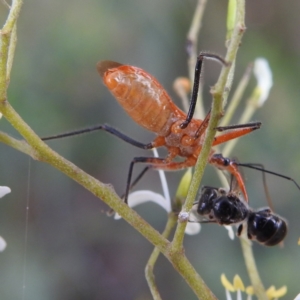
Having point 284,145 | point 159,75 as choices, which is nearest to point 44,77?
point 159,75

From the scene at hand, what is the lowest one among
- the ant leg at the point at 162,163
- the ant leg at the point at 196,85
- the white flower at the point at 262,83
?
the ant leg at the point at 162,163

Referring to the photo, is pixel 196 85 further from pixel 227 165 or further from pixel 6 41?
pixel 6 41

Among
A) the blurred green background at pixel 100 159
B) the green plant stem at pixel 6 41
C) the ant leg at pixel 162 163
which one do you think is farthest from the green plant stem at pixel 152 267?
the blurred green background at pixel 100 159

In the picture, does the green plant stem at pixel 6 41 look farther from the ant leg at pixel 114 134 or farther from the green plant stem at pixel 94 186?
the ant leg at pixel 114 134

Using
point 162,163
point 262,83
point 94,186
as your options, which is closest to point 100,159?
point 262,83

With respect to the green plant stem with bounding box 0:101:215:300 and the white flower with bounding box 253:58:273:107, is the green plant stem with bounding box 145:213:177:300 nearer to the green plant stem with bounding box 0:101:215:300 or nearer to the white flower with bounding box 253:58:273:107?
the green plant stem with bounding box 0:101:215:300

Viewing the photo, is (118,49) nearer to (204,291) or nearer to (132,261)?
(132,261)

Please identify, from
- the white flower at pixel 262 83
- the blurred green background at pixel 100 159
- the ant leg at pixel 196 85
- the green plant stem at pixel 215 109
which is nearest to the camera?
the green plant stem at pixel 215 109
